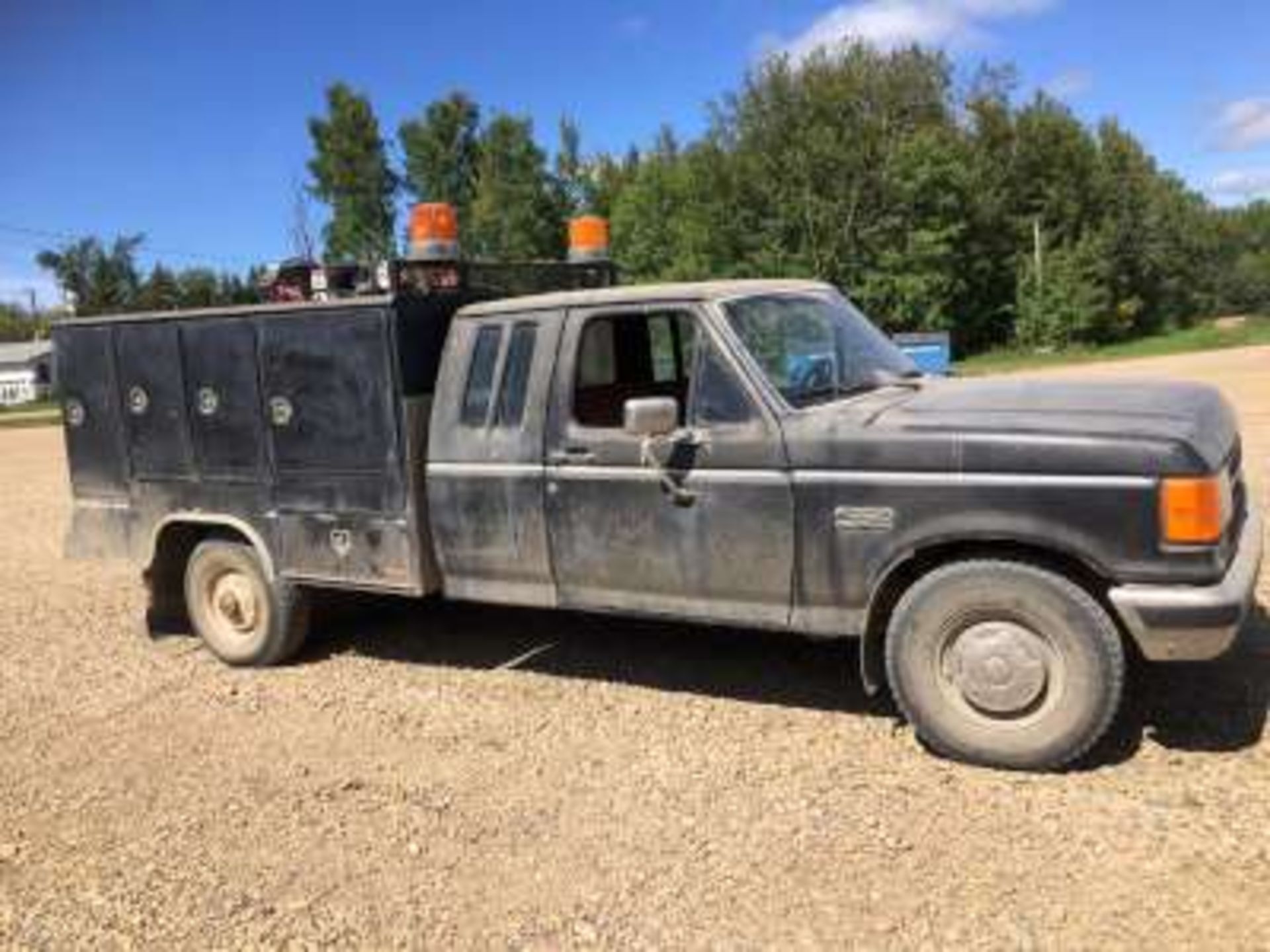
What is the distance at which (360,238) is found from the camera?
6600cm

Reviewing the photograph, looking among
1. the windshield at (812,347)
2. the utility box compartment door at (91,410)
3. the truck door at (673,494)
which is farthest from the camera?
the utility box compartment door at (91,410)

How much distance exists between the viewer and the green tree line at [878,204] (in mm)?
43719

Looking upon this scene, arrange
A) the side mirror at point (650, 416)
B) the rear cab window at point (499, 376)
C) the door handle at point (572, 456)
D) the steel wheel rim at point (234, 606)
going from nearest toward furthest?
the side mirror at point (650, 416)
the door handle at point (572, 456)
the rear cab window at point (499, 376)
the steel wheel rim at point (234, 606)

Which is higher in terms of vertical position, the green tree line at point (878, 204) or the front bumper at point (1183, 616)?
the green tree line at point (878, 204)

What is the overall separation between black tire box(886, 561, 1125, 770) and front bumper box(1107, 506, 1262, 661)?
→ 13 centimetres

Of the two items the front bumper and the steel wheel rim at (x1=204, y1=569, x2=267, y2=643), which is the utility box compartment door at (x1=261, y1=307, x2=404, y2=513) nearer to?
the steel wheel rim at (x1=204, y1=569, x2=267, y2=643)

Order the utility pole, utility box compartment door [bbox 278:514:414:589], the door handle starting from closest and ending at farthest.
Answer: the door handle
utility box compartment door [bbox 278:514:414:589]
the utility pole

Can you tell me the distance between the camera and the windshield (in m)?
5.39

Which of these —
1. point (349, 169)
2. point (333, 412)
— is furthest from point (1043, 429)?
point (349, 169)

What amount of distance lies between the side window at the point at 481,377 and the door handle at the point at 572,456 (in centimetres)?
47

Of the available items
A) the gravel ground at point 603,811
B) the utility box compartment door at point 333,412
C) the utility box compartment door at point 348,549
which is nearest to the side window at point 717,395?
Result: the gravel ground at point 603,811

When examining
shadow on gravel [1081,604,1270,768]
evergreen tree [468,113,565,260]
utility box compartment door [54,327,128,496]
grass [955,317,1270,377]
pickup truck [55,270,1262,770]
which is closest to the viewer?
pickup truck [55,270,1262,770]

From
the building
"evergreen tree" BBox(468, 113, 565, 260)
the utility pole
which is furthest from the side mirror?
the building

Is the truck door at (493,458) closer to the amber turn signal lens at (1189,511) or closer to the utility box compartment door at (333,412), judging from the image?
the utility box compartment door at (333,412)
